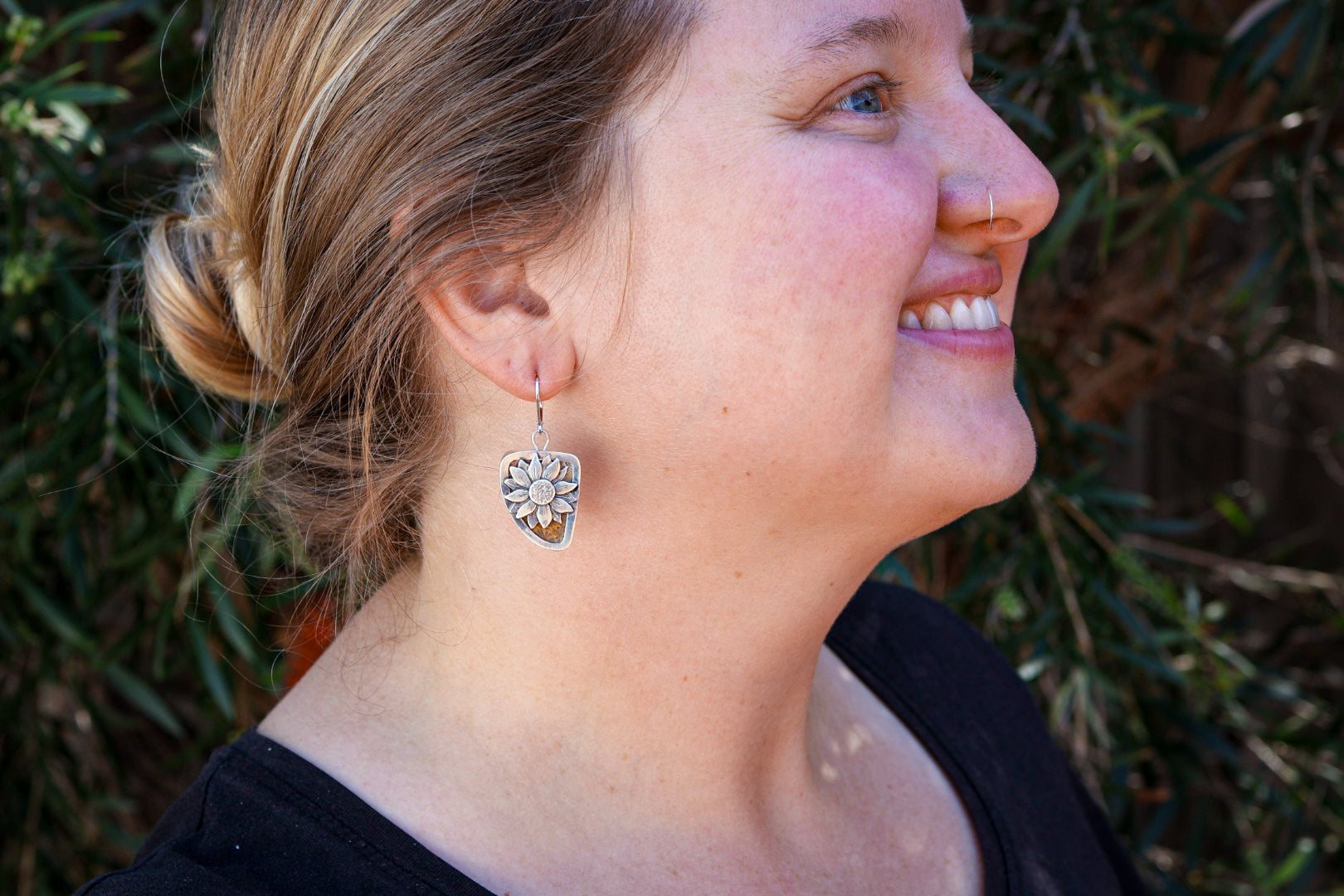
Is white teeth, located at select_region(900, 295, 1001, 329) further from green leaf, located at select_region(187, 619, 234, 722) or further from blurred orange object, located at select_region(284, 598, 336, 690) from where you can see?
green leaf, located at select_region(187, 619, 234, 722)

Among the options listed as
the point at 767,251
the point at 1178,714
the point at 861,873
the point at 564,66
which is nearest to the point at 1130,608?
the point at 1178,714

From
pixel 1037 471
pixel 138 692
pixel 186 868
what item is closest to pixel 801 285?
pixel 186 868

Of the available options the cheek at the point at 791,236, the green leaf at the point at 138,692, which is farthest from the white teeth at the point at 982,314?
the green leaf at the point at 138,692

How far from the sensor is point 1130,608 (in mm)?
1919

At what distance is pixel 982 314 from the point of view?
1035 millimetres

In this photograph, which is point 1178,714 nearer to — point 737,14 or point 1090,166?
point 1090,166

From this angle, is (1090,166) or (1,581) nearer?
(1,581)

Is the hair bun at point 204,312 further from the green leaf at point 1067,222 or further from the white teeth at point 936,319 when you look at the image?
the green leaf at point 1067,222

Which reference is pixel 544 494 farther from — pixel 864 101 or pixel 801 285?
pixel 864 101

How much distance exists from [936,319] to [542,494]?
39 centimetres

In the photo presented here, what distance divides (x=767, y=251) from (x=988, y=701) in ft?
2.46

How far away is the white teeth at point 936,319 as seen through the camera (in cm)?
101

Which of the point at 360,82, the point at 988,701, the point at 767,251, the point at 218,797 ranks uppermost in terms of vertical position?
the point at 360,82

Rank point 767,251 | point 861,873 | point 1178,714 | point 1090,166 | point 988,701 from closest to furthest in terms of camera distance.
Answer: point 767,251 → point 861,873 → point 988,701 → point 1090,166 → point 1178,714
